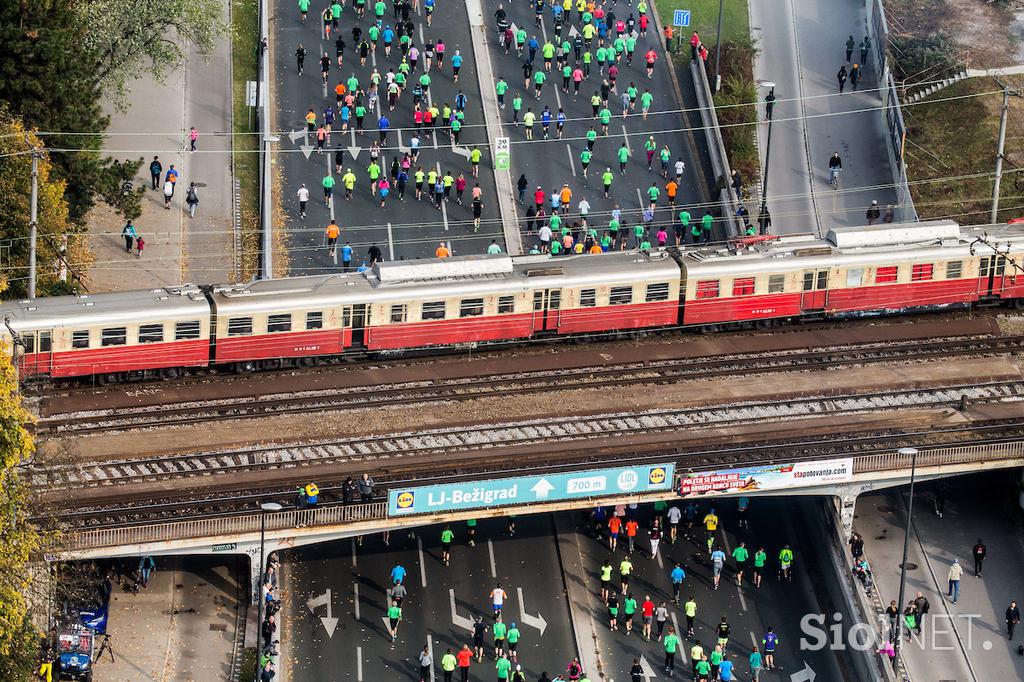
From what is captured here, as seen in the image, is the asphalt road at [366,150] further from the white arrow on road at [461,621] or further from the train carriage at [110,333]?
the white arrow on road at [461,621]

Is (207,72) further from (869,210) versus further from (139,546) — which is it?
(139,546)

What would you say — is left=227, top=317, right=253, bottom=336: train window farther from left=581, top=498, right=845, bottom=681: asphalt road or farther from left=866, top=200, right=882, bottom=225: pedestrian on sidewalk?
left=866, top=200, right=882, bottom=225: pedestrian on sidewalk

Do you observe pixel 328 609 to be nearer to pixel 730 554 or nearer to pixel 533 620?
pixel 533 620

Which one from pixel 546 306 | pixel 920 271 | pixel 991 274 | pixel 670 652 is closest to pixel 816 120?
pixel 991 274

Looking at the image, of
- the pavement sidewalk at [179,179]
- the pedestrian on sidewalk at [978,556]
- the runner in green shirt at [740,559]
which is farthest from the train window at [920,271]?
the pavement sidewalk at [179,179]

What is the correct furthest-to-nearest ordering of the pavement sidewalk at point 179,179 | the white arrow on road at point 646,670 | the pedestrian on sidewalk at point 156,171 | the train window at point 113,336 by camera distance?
the pedestrian on sidewalk at point 156,171
the pavement sidewalk at point 179,179
the train window at point 113,336
the white arrow on road at point 646,670

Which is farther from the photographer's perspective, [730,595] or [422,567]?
[422,567]

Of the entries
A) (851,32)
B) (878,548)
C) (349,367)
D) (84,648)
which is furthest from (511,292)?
(851,32)
